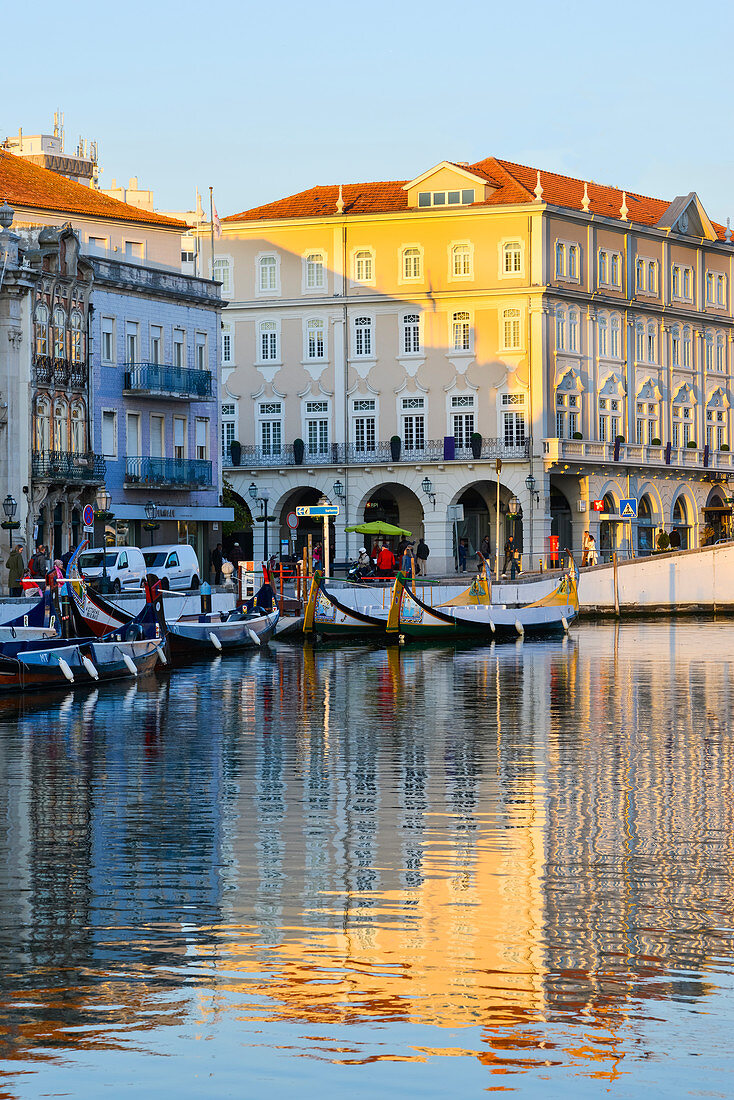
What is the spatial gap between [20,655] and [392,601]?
21.7m

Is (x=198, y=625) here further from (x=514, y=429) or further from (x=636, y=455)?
(x=636, y=455)

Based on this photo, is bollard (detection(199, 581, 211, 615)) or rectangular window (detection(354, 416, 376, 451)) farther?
rectangular window (detection(354, 416, 376, 451))

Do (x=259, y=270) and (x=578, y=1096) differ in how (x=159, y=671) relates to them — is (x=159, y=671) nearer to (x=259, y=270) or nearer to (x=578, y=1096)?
(x=578, y=1096)

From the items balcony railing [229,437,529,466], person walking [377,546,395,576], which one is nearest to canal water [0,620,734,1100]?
person walking [377,546,395,576]

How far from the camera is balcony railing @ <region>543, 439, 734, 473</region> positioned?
84375 mm

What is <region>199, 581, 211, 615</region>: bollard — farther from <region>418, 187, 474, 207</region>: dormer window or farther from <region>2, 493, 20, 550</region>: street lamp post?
<region>418, 187, 474, 207</region>: dormer window

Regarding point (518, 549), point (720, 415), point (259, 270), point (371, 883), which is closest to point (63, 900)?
point (371, 883)

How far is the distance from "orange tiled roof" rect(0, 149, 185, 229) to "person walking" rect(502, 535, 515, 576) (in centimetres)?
1867

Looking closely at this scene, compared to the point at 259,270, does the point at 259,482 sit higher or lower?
lower

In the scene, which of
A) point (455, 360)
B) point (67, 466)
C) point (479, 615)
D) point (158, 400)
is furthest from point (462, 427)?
point (479, 615)

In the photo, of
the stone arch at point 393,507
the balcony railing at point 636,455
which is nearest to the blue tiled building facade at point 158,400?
the stone arch at point 393,507

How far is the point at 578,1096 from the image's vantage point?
29.1 feet

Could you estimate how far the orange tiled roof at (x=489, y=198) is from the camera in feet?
287

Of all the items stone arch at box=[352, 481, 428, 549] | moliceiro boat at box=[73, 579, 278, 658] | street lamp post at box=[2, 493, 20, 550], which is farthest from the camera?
stone arch at box=[352, 481, 428, 549]
